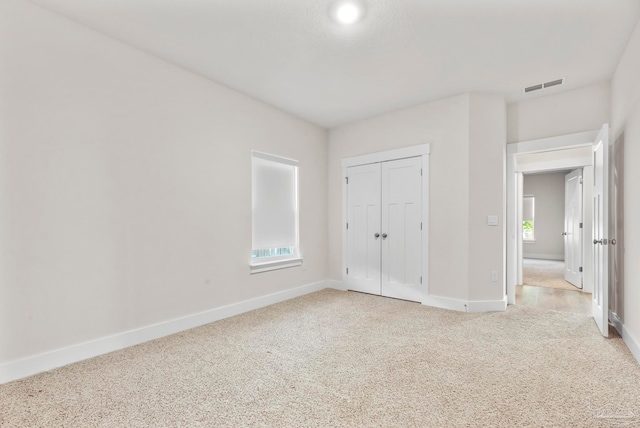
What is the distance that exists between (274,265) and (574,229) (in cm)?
525

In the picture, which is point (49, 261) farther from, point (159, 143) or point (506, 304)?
point (506, 304)

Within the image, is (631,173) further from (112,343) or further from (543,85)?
(112,343)

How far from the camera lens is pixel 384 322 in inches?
134

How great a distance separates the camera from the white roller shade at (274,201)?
4.10 m

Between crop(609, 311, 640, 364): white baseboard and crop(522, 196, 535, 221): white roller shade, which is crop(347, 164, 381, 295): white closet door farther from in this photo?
crop(522, 196, 535, 221): white roller shade

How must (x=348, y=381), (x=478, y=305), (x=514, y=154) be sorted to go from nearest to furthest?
(x=348, y=381), (x=478, y=305), (x=514, y=154)

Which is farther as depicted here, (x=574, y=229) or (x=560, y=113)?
(x=574, y=229)

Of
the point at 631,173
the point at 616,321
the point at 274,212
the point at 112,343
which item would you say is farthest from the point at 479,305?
the point at 112,343

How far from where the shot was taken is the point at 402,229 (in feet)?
14.5

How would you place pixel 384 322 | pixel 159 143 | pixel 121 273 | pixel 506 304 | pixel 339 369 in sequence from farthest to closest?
pixel 506 304 < pixel 384 322 < pixel 159 143 < pixel 121 273 < pixel 339 369

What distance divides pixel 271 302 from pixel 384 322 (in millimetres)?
1554

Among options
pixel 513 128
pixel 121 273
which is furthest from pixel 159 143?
pixel 513 128

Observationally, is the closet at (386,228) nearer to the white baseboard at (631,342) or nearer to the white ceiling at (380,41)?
the white ceiling at (380,41)

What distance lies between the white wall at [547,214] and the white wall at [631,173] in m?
6.98
